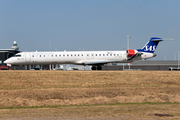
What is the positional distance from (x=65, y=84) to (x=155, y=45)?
26977 millimetres

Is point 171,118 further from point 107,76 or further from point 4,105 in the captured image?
point 107,76

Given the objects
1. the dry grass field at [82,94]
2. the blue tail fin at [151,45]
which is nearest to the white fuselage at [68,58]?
the blue tail fin at [151,45]

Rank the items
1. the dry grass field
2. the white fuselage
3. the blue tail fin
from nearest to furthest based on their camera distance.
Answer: the dry grass field, the white fuselage, the blue tail fin

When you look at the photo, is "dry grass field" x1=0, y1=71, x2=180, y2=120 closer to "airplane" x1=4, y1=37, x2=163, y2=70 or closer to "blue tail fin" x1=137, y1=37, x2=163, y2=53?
"airplane" x1=4, y1=37, x2=163, y2=70

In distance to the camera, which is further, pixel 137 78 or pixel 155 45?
pixel 155 45

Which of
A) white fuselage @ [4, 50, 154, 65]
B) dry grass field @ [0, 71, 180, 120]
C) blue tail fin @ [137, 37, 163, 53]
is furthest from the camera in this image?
blue tail fin @ [137, 37, 163, 53]

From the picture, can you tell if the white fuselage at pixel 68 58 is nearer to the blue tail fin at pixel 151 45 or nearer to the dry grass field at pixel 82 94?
the blue tail fin at pixel 151 45

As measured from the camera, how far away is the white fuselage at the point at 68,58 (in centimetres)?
4603

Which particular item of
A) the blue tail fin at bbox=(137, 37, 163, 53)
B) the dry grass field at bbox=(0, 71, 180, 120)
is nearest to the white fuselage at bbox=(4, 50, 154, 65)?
the blue tail fin at bbox=(137, 37, 163, 53)

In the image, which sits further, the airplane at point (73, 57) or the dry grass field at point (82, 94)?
the airplane at point (73, 57)

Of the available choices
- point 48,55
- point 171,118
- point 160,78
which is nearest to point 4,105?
point 171,118

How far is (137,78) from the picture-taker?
32938 mm

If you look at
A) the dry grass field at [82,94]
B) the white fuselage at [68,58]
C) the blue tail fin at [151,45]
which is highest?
the blue tail fin at [151,45]

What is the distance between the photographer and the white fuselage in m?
46.0
